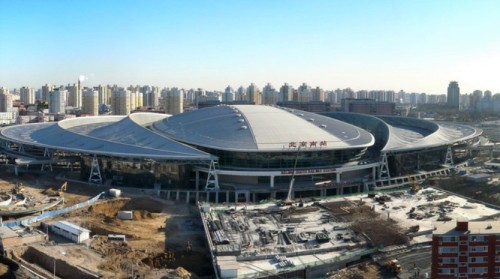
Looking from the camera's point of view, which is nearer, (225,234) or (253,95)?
(225,234)

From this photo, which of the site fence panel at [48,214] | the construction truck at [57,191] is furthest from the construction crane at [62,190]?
the site fence panel at [48,214]

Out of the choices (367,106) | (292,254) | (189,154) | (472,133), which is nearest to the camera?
(292,254)

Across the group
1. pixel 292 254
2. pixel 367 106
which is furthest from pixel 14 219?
pixel 367 106

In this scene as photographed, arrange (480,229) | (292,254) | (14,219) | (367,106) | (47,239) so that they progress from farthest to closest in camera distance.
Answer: (367,106) → (14,219) → (47,239) → (292,254) → (480,229)

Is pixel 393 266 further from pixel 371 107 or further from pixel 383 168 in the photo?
pixel 371 107

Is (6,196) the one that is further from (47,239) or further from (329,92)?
(329,92)

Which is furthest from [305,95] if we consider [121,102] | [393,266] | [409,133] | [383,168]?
[393,266]

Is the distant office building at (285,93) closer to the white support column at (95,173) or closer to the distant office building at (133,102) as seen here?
the distant office building at (133,102)
